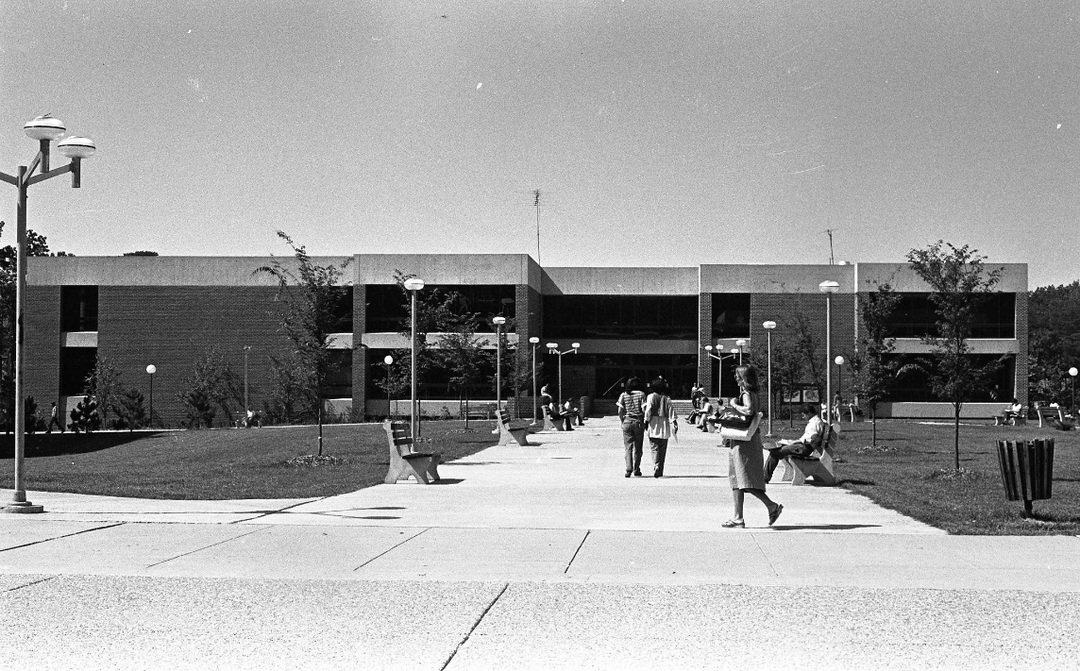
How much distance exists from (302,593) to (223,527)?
4.05 m

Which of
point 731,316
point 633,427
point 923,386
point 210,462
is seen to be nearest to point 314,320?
point 210,462

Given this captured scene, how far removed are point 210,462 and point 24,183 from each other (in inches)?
548

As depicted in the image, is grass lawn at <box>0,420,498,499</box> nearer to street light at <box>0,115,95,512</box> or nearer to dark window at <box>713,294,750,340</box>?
street light at <box>0,115,95,512</box>

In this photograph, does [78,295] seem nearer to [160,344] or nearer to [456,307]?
[160,344]

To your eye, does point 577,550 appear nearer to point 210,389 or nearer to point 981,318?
point 210,389

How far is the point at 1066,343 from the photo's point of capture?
98.4 meters

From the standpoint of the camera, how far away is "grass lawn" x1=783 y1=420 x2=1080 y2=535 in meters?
12.3

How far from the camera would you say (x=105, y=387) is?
64375 mm

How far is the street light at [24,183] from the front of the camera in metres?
13.5

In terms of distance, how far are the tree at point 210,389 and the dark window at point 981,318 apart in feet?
127

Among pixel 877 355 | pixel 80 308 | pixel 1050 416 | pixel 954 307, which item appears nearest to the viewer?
pixel 954 307

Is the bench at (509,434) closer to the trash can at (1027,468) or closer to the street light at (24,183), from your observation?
the street light at (24,183)

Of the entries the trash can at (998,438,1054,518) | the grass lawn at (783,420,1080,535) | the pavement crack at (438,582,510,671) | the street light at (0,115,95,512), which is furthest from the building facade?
the pavement crack at (438,582,510,671)

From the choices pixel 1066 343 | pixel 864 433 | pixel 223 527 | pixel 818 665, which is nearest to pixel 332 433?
pixel 864 433
